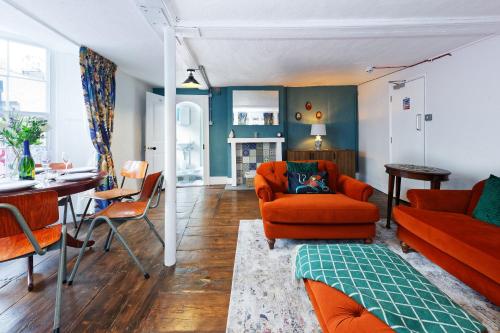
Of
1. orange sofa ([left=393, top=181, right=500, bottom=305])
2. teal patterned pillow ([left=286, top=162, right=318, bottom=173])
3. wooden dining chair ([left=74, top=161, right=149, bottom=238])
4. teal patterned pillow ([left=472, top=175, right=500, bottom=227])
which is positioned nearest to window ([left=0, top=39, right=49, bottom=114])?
wooden dining chair ([left=74, top=161, right=149, bottom=238])

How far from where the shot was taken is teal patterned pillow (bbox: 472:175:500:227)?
6.43ft

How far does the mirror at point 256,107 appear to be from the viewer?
5406mm

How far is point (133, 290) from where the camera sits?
173 cm

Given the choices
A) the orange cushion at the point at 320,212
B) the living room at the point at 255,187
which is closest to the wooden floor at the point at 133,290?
the living room at the point at 255,187

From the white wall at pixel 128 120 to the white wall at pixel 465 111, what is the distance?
491 cm

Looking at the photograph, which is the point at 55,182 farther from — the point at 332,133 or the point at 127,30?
the point at 332,133

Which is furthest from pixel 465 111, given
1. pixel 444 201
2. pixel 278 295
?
pixel 278 295

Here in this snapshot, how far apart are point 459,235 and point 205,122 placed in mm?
4946

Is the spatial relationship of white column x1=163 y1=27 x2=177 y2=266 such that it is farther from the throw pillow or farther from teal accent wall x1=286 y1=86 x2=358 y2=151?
teal accent wall x1=286 y1=86 x2=358 y2=151

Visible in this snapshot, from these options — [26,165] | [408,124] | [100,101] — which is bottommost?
[26,165]

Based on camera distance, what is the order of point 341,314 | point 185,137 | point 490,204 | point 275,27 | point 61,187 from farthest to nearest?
1. point 185,137
2. point 275,27
3. point 490,204
4. point 61,187
5. point 341,314

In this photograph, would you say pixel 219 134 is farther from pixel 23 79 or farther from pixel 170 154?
pixel 170 154

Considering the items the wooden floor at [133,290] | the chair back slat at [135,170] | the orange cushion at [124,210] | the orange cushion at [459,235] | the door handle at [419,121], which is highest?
the door handle at [419,121]

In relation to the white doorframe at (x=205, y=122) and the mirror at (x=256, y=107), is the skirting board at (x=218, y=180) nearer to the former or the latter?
the white doorframe at (x=205, y=122)
